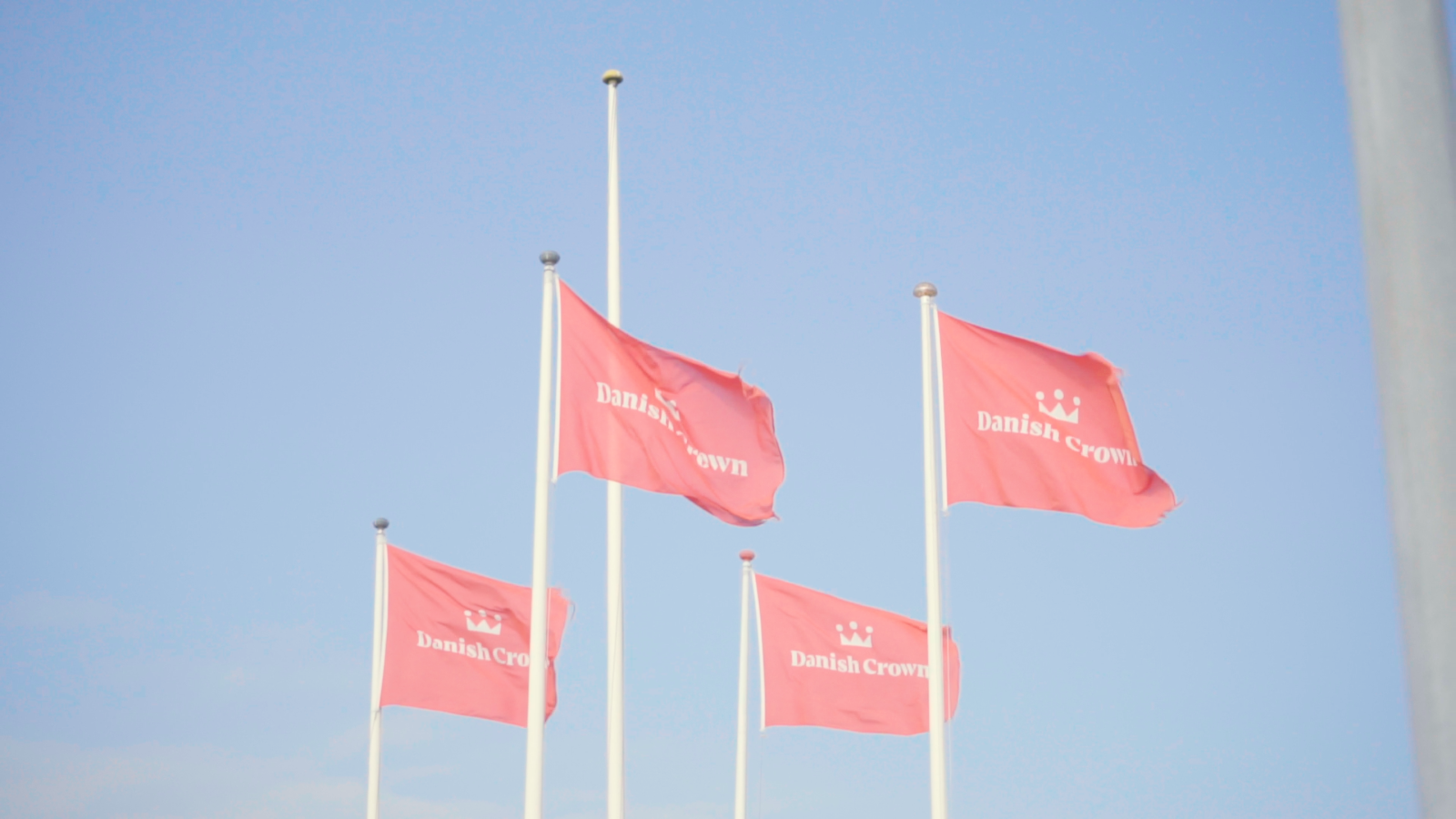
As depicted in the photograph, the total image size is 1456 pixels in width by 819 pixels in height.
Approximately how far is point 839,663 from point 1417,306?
18539 millimetres

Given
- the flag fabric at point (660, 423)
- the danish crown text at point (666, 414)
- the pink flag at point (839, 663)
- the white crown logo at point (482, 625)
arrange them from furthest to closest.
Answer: the pink flag at point (839, 663) → the white crown logo at point (482, 625) → the danish crown text at point (666, 414) → the flag fabric at point (660, 423)

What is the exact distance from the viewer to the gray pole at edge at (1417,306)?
9.76 ft

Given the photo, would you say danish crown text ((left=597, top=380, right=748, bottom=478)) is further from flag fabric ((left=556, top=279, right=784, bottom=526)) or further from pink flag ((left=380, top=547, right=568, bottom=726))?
pink flag ((left=380, top=547, right=568, bottom=726))

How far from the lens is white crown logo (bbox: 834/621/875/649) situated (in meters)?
21.4

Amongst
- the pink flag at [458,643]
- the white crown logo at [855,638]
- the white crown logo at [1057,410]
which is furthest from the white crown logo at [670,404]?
the white crown logo at [855,638]

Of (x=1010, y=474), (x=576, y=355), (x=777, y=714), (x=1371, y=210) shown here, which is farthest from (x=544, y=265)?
(x=1371, y=210)

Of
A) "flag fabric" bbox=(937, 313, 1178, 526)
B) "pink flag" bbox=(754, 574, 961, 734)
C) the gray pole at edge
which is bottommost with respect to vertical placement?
the gray pole at edge

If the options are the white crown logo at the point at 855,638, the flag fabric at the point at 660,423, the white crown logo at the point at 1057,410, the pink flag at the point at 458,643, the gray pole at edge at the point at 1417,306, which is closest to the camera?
the gray pole at edge at the point at 1417,306

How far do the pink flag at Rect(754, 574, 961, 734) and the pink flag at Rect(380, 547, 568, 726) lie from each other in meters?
3.37

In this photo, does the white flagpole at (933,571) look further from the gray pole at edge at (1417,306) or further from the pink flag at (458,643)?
the gray pole at edge at (1417,306)

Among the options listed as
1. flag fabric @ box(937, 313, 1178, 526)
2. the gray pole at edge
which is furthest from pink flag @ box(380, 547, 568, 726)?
the gray pole at edge

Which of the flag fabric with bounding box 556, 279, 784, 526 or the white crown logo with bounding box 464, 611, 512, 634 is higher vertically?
the flag fabric with bounding box 556, 279, 784, 526

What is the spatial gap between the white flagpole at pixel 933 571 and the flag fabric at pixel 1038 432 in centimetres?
67

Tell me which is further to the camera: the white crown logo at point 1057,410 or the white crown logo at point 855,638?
the white crown logo at point 855,638
